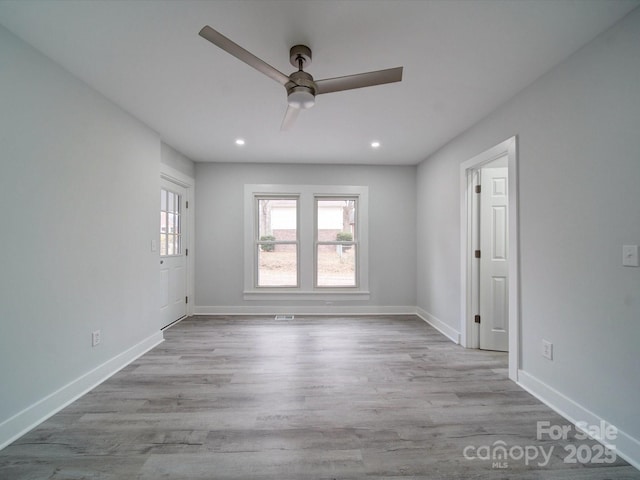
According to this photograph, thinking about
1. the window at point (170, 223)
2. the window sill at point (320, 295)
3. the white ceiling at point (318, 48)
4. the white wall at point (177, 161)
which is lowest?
the window sill at point (320, 295)

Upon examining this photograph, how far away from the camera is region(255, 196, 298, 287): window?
4773mm

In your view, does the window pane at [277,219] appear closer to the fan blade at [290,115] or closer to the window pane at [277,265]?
the window pane at [277,265]

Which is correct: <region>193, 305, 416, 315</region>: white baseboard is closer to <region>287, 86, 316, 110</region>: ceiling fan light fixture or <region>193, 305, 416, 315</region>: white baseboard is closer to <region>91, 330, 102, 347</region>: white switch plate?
<region>91, 330, 102, 347</region>: white switch plate

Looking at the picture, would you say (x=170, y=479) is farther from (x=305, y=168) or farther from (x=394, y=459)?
(x=305, y=168)

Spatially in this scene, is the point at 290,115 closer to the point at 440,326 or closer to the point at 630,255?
the point at 630,255

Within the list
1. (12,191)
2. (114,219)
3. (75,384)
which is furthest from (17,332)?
(114,219)

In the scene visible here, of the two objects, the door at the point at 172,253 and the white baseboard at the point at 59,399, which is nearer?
the white baseboard at the point at 59,399

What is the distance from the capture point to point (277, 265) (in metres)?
4.79

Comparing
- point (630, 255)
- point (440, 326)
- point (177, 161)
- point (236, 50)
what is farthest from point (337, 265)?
point (236, 50)

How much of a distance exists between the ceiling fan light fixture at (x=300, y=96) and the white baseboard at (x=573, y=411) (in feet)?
8.99

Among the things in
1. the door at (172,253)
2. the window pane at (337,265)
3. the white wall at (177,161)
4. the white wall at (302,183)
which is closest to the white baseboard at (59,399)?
the door at (172,253)

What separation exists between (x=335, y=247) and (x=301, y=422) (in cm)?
314

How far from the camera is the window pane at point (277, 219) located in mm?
4785

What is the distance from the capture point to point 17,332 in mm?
1778
